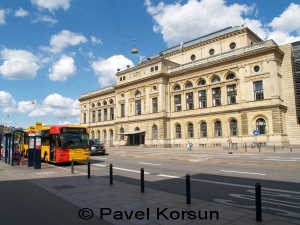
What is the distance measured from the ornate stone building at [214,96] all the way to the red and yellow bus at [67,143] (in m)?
29.4

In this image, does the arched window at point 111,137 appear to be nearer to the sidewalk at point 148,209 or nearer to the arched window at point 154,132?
the arched window at point 154,132

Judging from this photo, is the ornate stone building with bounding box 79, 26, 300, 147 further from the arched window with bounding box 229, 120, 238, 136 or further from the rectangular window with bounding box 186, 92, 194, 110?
the arched window with bounding box 229, 120, 238, 136

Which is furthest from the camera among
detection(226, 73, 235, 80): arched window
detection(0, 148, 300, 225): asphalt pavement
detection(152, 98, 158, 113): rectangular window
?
detection(152, 98, 158, 113): rectangular window

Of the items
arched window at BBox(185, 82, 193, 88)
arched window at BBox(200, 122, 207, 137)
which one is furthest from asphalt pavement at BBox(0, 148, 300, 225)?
arched window at BBox(185, 82, 193, 88)

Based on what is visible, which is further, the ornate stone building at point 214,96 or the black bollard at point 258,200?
the ornate stone building at point 214,96

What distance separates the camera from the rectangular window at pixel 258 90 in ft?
→ 138

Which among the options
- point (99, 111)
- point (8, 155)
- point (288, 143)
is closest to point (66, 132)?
point (8, 155)

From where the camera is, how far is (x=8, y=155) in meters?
20.7

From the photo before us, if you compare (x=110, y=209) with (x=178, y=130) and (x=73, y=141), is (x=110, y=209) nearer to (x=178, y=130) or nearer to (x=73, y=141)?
(x=73, y=141)

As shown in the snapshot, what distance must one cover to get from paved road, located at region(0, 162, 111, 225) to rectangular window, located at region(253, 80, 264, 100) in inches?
1555

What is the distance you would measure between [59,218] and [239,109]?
135 ft

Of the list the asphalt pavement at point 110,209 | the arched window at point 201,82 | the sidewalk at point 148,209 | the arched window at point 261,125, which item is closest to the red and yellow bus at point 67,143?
the asphalt pavement at point 110,209

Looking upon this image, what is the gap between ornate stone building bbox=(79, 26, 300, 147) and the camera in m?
40.8

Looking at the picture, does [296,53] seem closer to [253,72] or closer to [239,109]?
[253,72]
